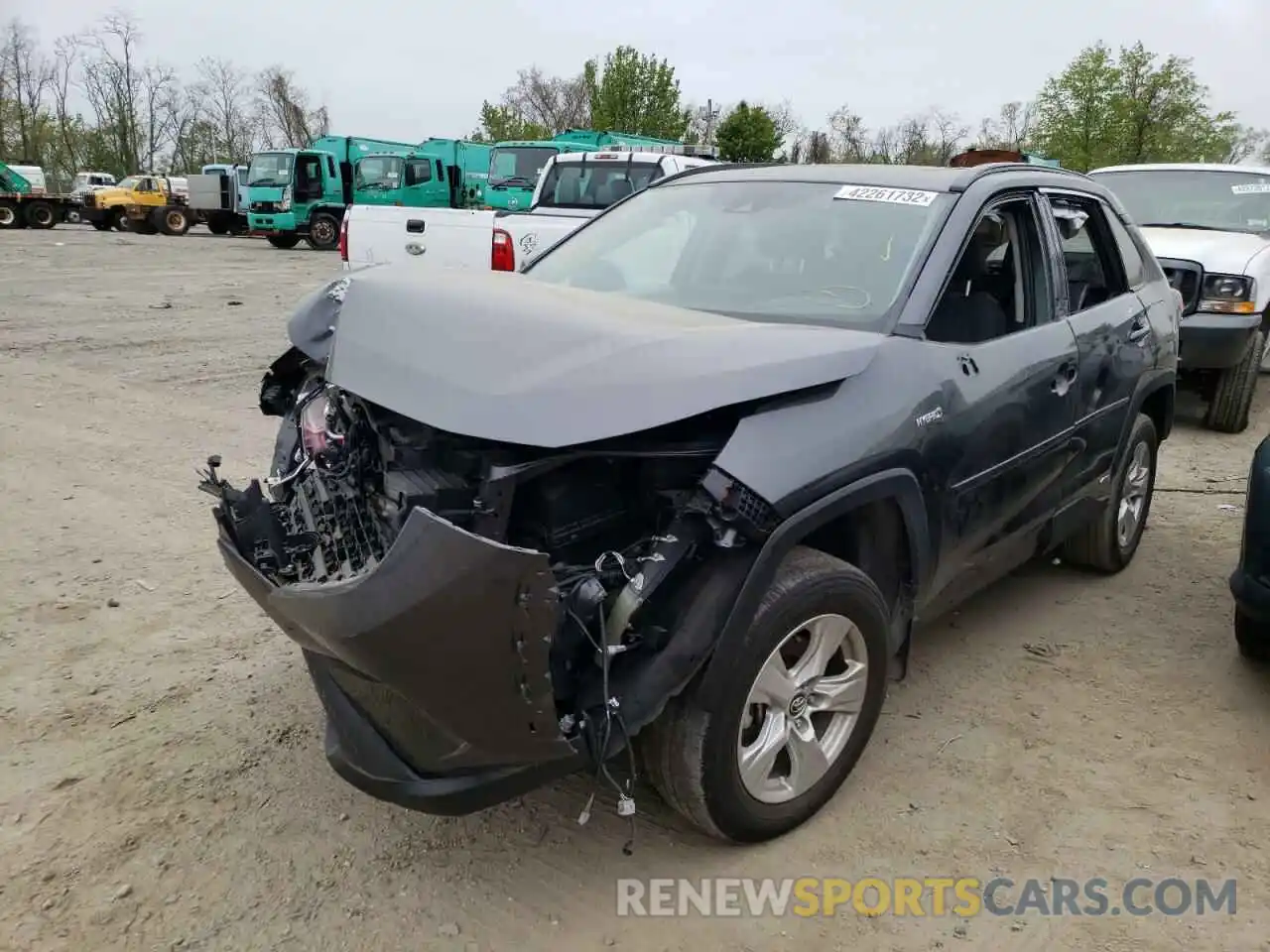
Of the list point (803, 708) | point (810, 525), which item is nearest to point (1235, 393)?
point (803, 708)

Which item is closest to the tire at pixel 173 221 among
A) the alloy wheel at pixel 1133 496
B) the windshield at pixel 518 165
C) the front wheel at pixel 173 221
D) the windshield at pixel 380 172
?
the front wheel at pixel 173 221

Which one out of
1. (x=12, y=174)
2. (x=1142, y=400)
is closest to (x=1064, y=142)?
(x=1142, y=400)

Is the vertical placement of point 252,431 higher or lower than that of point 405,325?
lower

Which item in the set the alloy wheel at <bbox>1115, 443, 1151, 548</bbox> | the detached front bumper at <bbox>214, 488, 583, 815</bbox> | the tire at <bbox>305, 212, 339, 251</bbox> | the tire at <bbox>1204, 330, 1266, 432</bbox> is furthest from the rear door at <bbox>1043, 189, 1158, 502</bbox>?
the tire at <bbox>305, 212, 339, 251</bbox>

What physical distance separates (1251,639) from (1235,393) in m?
4.63

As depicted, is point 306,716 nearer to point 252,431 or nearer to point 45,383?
point 252,431

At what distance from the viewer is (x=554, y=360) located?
2.33 meters

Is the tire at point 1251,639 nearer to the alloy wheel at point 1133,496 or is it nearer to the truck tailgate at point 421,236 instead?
the alloy wheel at point 1133,496

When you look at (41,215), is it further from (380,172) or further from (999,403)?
(999,403)

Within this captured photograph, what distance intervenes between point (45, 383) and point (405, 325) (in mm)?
6575

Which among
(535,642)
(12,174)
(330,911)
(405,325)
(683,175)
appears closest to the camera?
(535,642)

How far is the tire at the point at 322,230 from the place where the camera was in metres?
27.3

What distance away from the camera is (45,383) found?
772cm

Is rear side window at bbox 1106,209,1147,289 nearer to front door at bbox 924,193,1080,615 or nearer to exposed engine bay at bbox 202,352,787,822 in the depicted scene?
front door at bbox 924,193,1080,615
